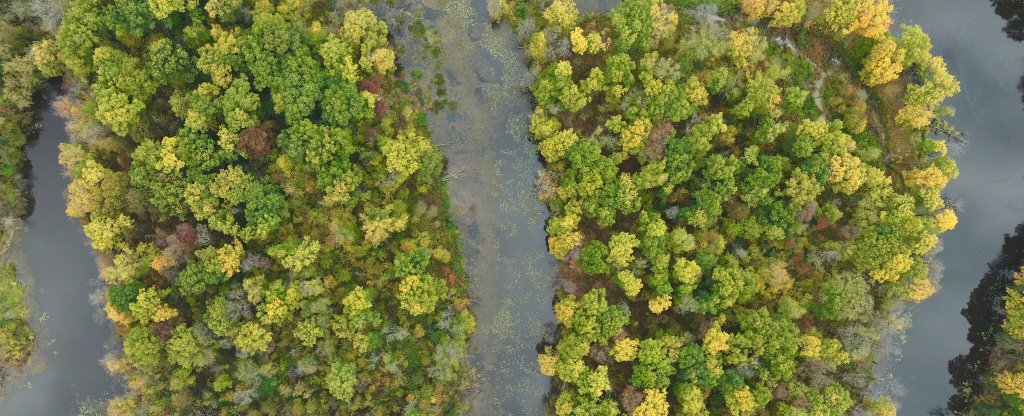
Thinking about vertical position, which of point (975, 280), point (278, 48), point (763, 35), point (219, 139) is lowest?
point (219, 139)

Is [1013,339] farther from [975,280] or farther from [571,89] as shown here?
[571,89]

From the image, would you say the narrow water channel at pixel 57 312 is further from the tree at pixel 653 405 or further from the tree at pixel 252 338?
the tree at pixel 653 405

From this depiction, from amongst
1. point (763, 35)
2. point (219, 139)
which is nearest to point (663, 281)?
point (763, 35)

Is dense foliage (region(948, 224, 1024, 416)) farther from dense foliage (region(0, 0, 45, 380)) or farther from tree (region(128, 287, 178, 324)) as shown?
dense foliage (region(0, 0, 45, 380))

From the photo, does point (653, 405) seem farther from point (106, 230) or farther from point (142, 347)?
point (106, 230)

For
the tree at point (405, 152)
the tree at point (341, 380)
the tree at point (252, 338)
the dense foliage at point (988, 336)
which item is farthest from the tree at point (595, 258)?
the dense foliage at point (988, 336)

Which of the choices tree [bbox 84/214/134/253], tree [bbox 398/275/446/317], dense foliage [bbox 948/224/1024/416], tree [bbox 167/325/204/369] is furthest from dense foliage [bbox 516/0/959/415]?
tree [bbox 84/214/134/253]
